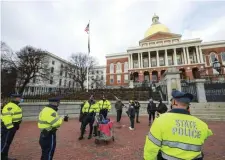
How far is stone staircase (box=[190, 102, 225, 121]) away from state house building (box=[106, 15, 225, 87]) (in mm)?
32460

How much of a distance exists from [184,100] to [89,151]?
4186 mm

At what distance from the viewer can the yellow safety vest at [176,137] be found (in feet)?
5.93

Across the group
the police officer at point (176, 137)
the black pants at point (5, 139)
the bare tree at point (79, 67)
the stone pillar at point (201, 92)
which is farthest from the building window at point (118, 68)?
the police officer at point (176, 137)

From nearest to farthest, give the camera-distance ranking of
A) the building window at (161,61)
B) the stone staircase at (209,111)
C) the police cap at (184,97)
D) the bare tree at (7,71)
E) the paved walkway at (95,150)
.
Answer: the police cap at (184,97) → the paved walkway at (95,150) → the stone staircase at (209,111) → the bare tree at (7,71) → the building window at (161,61)

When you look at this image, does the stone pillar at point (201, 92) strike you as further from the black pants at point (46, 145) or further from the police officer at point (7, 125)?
the police officer at point (7, 125)

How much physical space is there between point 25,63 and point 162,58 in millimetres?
44192

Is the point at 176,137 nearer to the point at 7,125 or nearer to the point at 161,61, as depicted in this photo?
the point at 7,125

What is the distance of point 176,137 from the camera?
1833 millimetres

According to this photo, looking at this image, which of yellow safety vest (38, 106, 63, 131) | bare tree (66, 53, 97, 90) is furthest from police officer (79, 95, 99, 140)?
bare tree (66, 53, 97, 90)

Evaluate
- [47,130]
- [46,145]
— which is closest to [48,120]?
[47,130]

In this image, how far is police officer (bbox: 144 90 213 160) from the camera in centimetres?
181

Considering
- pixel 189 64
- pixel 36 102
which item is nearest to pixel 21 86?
pixel 36 102

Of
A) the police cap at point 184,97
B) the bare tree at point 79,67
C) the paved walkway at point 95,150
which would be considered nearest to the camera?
the police cap at point 184,97

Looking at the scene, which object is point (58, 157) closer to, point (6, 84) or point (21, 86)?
point (6, 84)
